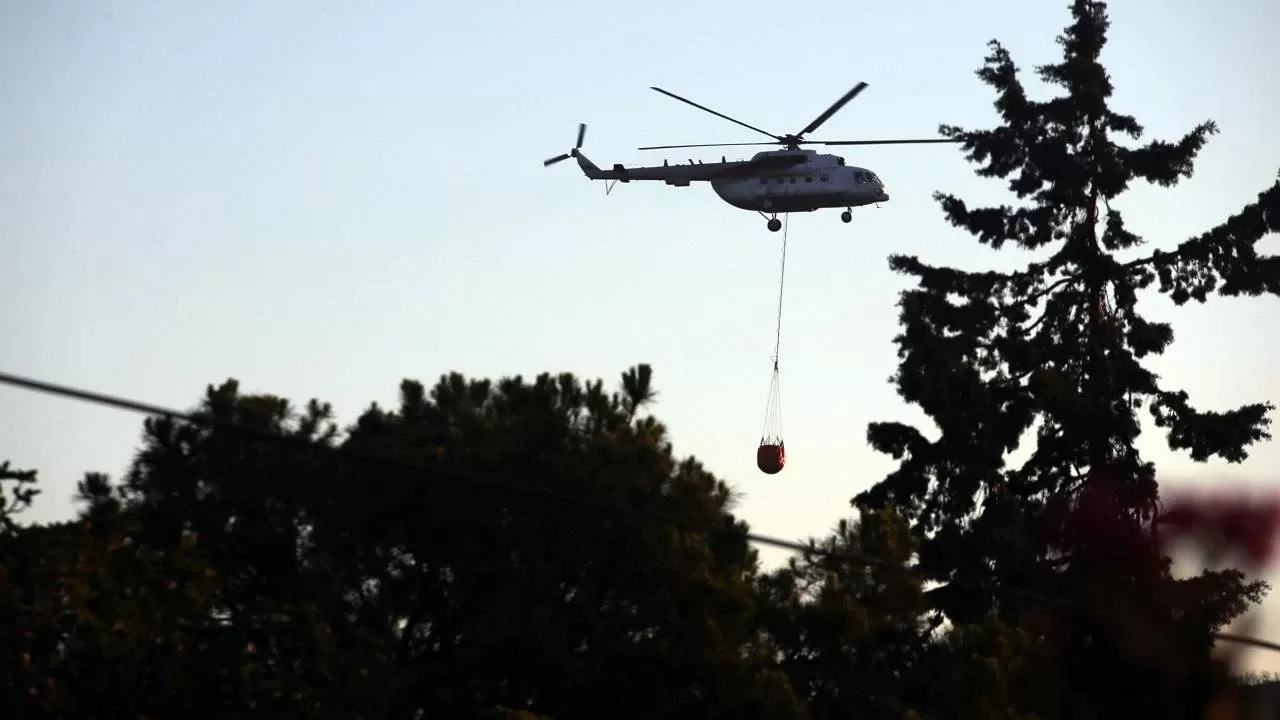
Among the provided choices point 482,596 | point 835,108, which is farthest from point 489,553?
point 835,108

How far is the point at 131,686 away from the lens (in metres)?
21.0

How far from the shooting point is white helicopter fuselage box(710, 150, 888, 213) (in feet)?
131

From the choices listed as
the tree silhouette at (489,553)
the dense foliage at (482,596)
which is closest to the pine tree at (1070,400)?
the dense foliage at (482,596)

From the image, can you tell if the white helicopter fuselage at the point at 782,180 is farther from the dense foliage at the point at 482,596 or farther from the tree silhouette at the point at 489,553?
the tree silhouette at the point at 489,553

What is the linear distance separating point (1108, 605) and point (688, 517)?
45.4 ft

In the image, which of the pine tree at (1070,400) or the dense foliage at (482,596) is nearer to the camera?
the dense foliage at (482,596)

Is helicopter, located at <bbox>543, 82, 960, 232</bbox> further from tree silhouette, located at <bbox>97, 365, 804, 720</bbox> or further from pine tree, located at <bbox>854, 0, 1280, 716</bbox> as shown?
tree silhouette, located at <bbox>97, 365, 804, 720</bbox>

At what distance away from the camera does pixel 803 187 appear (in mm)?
40062

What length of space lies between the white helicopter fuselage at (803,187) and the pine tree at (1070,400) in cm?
321

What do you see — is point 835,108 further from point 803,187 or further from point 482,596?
point 482,596

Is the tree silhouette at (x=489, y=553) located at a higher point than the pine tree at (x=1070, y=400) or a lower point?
lower

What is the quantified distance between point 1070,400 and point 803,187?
6731 millimetres

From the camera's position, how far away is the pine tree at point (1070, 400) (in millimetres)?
36875

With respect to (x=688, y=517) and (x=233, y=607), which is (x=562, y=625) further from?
(x=233, y=607)
